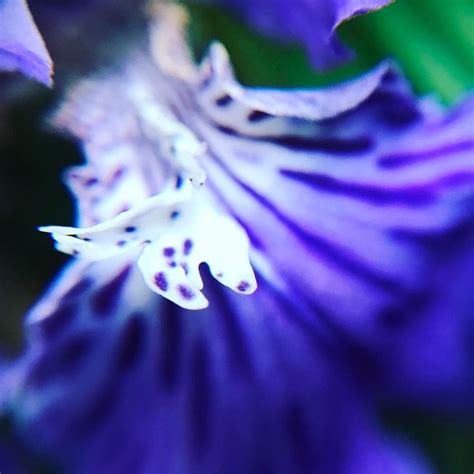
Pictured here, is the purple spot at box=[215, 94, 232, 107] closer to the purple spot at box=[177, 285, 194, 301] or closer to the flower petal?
the flower petal

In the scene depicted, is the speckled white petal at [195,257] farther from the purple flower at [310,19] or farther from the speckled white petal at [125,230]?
the purple flower at [310,19]

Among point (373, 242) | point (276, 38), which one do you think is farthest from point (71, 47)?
point (373, 242)

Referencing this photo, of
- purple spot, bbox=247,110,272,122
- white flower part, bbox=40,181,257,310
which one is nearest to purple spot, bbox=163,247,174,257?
white flower part, bbox=40,181,257,310

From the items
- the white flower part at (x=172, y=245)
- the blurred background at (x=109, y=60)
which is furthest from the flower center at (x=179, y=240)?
the blurred background at (x=109, y=60)

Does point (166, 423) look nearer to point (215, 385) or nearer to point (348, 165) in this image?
point (215, 385)

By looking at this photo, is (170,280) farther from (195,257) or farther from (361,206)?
(361,206)

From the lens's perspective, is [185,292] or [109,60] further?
[109,60]

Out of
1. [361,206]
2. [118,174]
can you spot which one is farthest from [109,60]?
[361,206]
